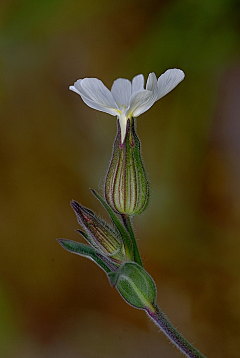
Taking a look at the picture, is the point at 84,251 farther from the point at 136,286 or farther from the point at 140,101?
the point at 140,101

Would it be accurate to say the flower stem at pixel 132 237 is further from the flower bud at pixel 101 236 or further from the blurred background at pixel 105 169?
the blurred background at pixel 105 169

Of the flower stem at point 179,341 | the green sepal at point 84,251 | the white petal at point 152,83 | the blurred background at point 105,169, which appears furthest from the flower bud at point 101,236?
the blurred background at point 105,169

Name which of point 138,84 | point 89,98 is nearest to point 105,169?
point 138,84

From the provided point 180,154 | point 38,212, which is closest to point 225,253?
point 180,154

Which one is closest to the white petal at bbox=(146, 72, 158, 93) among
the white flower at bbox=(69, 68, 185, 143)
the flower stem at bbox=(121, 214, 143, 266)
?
the white flower at bbox=(69, 68, 185, 143)

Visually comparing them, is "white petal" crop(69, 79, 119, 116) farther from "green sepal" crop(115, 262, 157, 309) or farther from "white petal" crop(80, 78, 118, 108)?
"green sepal" crop(115, 262, 157, 309)

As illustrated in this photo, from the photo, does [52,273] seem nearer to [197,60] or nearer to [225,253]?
[225,253]

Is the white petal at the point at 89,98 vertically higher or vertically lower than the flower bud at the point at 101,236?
higher
